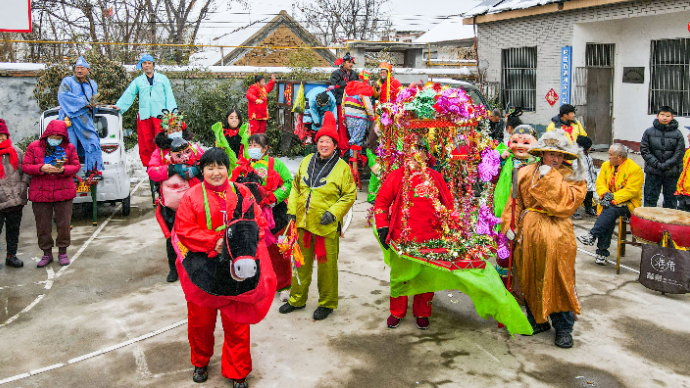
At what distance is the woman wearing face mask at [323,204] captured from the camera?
5.56 metres

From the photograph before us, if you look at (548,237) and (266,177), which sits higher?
(266,177)

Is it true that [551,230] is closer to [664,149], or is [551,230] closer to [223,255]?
[223,255]

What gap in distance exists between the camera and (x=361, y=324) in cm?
555

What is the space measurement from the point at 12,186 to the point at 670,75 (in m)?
12.6

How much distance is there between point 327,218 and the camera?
17.6 feet

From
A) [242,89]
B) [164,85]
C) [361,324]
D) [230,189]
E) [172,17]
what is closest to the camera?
[230,189]

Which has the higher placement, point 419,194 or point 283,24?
point 283,24

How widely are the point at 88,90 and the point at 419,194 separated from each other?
6.55 meters

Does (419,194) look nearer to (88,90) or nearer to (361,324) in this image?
(361,324)

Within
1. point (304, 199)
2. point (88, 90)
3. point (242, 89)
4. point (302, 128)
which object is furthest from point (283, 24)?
point (304, 199)

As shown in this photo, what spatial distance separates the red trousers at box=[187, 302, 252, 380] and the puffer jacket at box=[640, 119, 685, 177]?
6.86m

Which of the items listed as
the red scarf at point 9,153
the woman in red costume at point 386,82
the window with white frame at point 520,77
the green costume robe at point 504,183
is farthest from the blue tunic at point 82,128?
the window with white frame at point 520,77

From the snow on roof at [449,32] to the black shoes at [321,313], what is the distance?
24.8m

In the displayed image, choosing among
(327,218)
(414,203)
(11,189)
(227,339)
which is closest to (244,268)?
(227,339)
